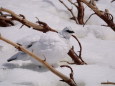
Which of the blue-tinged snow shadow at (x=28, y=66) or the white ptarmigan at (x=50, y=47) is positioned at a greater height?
the white ptarmigan at (x=50, y=47)

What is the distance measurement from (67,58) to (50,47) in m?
0.41

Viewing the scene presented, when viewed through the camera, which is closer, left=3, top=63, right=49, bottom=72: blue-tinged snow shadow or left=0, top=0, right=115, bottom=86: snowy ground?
left=0, top=0, right=115, bottom=86: snowy ground

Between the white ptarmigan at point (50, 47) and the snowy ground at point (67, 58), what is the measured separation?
74 mm

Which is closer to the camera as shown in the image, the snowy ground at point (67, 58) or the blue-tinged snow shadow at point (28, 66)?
the snowy ground at point (67, 58)

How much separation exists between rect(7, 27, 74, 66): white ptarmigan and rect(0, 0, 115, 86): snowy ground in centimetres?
7

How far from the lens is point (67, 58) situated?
231cm

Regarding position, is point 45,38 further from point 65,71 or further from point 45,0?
point 45,0

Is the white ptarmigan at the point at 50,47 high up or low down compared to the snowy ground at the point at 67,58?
up

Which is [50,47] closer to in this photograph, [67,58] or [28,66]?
[28,66]

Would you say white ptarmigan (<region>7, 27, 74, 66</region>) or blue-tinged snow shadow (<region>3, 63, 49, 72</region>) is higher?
white ptarmigan (<region>7, 27, 74, 66</region>)

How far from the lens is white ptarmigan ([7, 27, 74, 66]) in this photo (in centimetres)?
192

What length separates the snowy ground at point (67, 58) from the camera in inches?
72.4

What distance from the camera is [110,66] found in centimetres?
207

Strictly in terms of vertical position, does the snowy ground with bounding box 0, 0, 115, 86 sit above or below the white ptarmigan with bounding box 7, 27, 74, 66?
below
